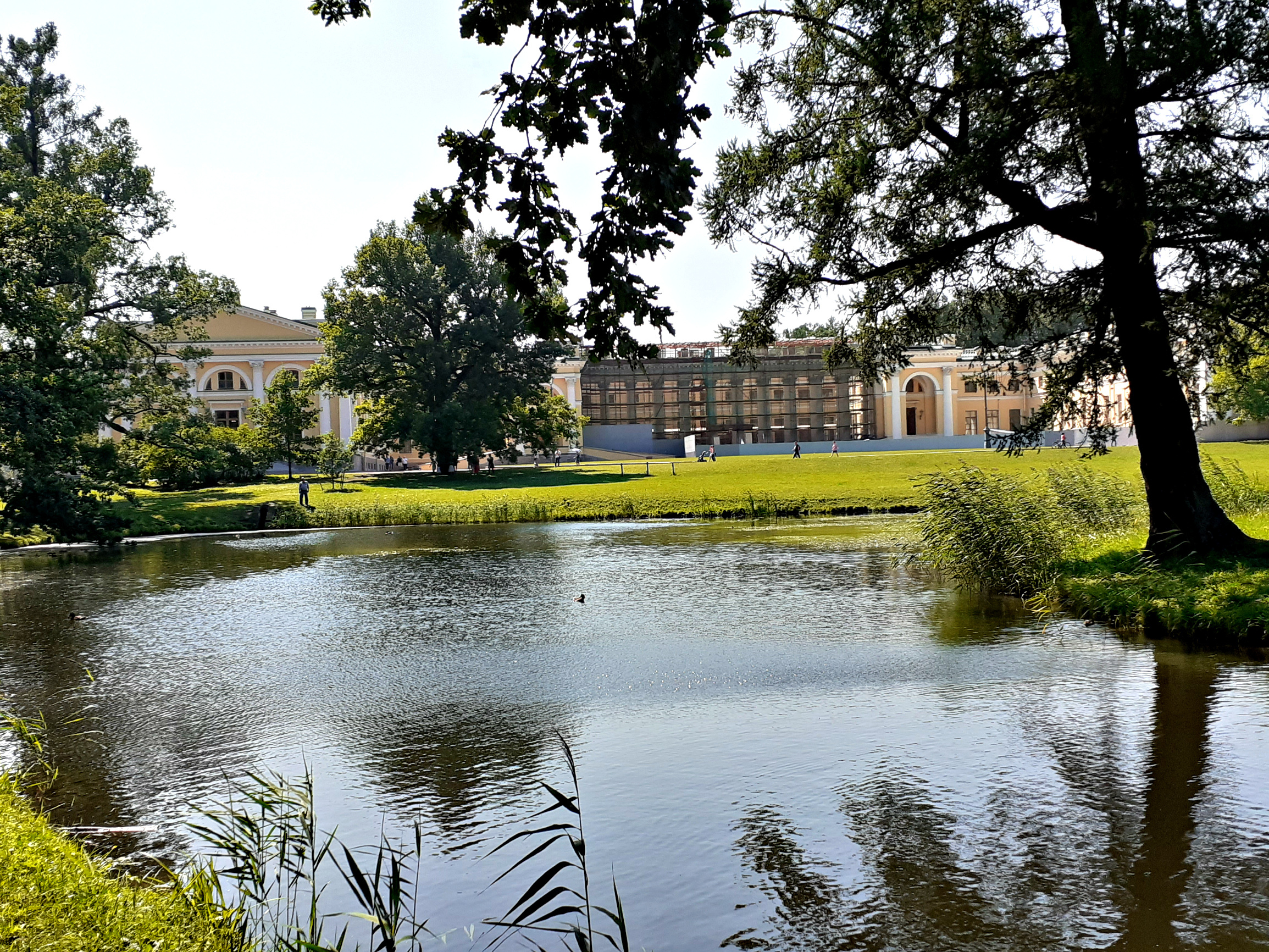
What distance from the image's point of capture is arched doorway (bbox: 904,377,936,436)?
91.2 m

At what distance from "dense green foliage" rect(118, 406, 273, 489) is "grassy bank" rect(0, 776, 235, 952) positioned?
30310 mm

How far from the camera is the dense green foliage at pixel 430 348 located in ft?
169

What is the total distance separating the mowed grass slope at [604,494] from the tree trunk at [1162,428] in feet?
42.5

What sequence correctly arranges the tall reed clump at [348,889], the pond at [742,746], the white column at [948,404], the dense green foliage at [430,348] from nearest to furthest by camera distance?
the tall reed clump at [348,889], the pond at [742,746], the dense green foliage at [430,348], the white column at [948,404]

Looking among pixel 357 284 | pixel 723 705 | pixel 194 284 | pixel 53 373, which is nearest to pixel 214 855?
pixel 723 705

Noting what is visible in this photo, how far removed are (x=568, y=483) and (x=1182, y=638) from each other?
117ft

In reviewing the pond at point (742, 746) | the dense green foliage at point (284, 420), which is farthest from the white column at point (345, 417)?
the pond at point (742, 746)

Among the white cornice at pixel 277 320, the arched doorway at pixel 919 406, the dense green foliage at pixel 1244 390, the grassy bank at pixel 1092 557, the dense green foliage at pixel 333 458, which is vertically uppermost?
the white cornice at pixel 277 320

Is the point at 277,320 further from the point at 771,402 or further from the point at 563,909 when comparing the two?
the point at 563,909

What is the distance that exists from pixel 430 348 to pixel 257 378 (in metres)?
22.0

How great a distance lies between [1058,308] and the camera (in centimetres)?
1577

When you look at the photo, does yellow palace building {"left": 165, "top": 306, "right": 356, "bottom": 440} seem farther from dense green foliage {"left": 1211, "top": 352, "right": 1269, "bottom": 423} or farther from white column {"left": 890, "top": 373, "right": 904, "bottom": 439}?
dense green foliage {"left": 1211, "top": 352, "right": 1269, "bottom": 423}

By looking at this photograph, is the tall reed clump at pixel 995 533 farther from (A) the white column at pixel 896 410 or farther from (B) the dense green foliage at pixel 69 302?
(A) the white column at pixel 896 410

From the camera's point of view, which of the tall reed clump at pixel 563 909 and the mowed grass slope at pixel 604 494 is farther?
the mowed grass slope at pixel 604 494
